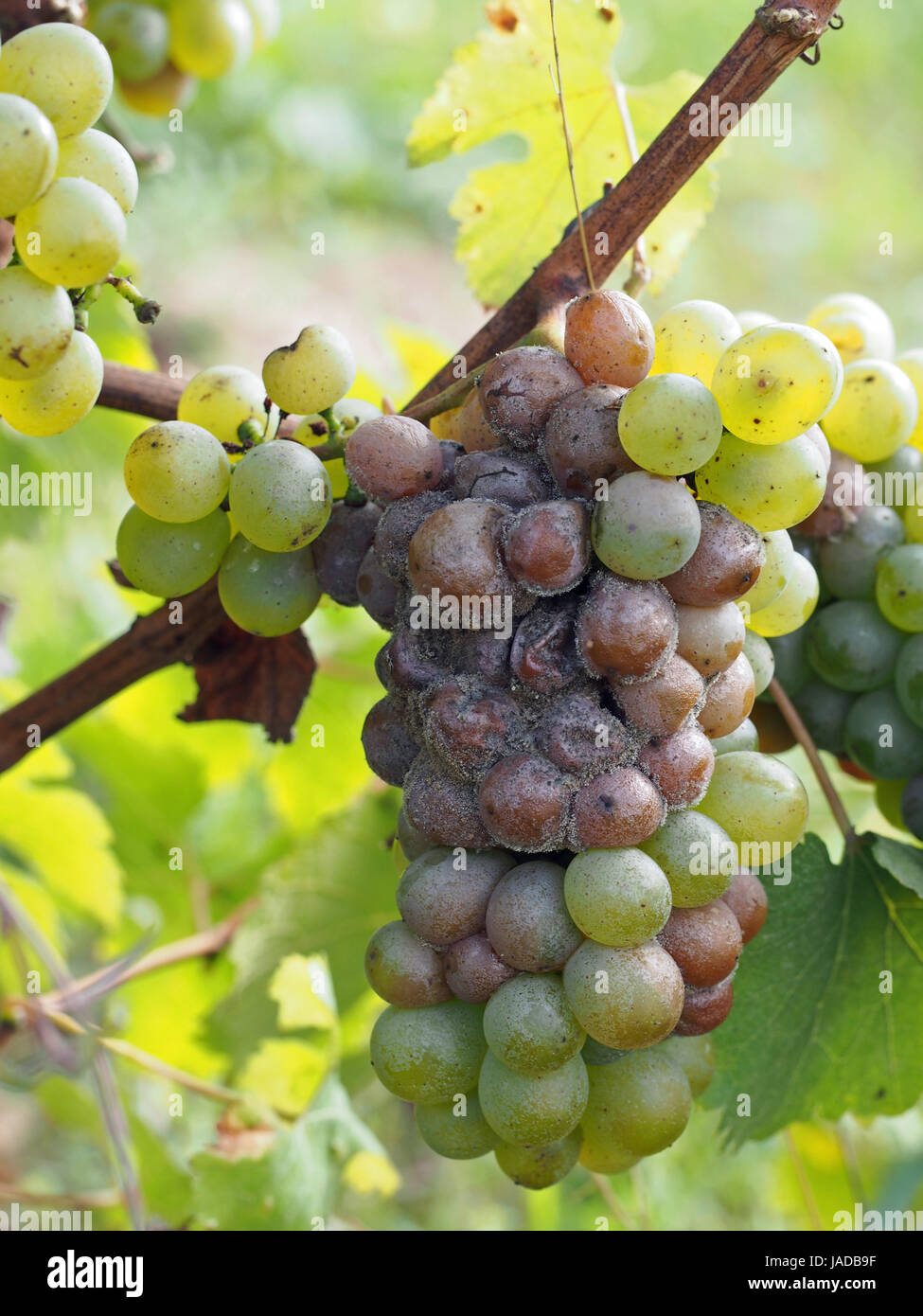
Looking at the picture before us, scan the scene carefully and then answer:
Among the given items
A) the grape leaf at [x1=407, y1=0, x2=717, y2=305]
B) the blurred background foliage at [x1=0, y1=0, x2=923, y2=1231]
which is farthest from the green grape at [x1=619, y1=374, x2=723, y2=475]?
the blurred background foliage at [x1=0, y1=0, x2=923, y2=1231]

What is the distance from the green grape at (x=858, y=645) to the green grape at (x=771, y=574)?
0.13 m

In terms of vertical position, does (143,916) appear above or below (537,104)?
below

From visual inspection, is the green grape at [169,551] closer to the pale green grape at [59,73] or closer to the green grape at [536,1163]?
the pale green grape at [59,73]

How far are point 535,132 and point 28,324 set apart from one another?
0.53 meters

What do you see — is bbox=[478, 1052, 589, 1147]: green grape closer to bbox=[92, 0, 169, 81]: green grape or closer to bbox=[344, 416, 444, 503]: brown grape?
bbox=[344, 416, 444, 503]: brown grape

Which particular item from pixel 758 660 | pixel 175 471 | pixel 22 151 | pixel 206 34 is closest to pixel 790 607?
pixel 758 660

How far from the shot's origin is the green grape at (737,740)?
637 millimetres

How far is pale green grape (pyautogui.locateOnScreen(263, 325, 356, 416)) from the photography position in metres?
0.63

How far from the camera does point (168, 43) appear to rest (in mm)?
1036

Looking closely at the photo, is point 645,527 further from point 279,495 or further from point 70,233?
point 70,233

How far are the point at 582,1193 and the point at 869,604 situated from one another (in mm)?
717

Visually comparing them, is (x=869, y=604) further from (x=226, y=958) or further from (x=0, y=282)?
(x=226, y=958)
